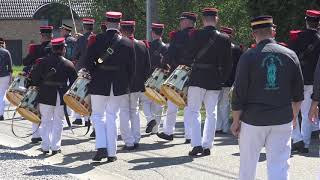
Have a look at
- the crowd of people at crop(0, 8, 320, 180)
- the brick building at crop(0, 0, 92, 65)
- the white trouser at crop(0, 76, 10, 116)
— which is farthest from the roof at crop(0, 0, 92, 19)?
the crowd of people at crop(0, 8, 320, 180)

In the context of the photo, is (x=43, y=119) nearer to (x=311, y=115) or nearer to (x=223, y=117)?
(x=223, y=117)

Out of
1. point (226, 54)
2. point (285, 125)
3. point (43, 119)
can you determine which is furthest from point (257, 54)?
point (43, 119)

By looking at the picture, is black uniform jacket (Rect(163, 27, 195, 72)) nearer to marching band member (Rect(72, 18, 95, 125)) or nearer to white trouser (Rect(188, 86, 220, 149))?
white trouser (Rect(188, 86, 220, 149))

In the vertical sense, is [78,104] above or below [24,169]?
above

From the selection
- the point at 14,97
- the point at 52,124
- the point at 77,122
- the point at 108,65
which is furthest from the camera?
the point at 77,122

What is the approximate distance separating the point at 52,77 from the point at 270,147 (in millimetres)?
5143

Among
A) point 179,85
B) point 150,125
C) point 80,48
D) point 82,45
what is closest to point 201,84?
point 179,85

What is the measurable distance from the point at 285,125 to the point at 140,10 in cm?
2232

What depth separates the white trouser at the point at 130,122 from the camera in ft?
37.3

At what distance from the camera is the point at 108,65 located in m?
10.2

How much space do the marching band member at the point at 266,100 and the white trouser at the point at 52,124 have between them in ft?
16.0

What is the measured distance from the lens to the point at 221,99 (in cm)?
1376

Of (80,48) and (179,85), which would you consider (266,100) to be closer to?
(179,85)

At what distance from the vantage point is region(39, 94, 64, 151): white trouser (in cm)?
1115
